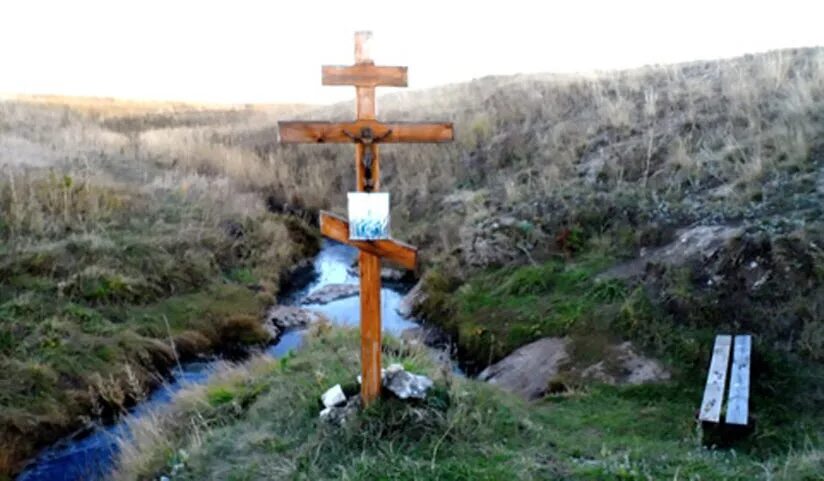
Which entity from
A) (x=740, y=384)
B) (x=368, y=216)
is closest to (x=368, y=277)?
(x=368, y=216)

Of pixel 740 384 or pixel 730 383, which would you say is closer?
pixel 740 384

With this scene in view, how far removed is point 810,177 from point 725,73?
5427mm

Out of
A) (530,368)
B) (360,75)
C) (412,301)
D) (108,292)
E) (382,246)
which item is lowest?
(412,301)

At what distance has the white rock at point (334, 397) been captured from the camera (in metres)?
5.71

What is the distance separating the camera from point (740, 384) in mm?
6453

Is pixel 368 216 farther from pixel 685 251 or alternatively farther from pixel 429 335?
pixel 429 335

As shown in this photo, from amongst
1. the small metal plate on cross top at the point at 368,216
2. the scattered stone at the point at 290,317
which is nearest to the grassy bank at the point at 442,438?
the small metal plate on cross top at the point at 368,216

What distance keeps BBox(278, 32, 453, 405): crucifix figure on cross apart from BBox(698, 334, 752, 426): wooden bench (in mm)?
2939

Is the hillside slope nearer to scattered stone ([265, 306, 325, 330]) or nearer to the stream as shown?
the stream

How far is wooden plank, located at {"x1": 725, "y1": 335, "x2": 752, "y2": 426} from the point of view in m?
5.94

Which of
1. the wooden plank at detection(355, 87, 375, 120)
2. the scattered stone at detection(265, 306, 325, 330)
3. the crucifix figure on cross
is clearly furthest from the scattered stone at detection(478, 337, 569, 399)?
the wooden plank at detection(355, 87, 375, 120)

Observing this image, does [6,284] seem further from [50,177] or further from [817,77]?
[817,77]

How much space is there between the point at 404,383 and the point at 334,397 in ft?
2.08

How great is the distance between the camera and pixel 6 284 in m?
9.81
